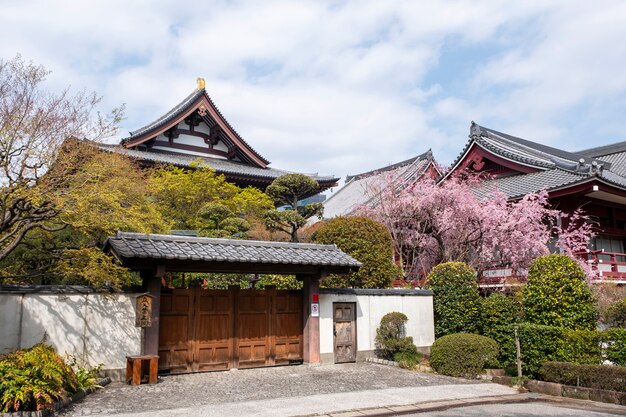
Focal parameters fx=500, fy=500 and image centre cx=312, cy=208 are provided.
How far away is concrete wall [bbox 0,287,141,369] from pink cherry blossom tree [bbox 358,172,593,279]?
12.2 meters

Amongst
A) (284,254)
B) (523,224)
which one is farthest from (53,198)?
A: (523,224)

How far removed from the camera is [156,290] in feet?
38.8

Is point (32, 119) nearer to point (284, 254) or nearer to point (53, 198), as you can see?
point (53, 198)

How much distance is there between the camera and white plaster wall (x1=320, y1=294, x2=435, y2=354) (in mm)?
14188

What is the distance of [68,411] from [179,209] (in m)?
12.1

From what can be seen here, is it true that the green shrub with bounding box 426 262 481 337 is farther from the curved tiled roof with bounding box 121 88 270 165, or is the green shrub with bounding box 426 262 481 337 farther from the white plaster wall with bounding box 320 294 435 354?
the curved tiled roof with bounding box 121 88 270 165

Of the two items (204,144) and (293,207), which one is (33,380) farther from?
(204,144)

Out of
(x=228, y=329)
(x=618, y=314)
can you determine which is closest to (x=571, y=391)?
(x=618, y=314)

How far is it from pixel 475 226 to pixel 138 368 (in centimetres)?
1369

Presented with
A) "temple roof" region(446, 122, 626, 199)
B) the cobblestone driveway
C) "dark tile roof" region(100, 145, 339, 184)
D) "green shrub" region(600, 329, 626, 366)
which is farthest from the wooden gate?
"temple roof" region(446, 122, 626, 199)

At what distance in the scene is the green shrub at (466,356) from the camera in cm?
1277

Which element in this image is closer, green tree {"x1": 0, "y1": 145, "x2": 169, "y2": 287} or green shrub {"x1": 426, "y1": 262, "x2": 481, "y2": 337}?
green tree {"x1": 0, "y1": 145, "x2": 169, "y2": 287}

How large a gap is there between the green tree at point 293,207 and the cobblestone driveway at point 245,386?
572 centimetres

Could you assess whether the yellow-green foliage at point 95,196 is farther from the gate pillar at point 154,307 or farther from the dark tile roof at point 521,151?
the dark tile roof at point 521,151
